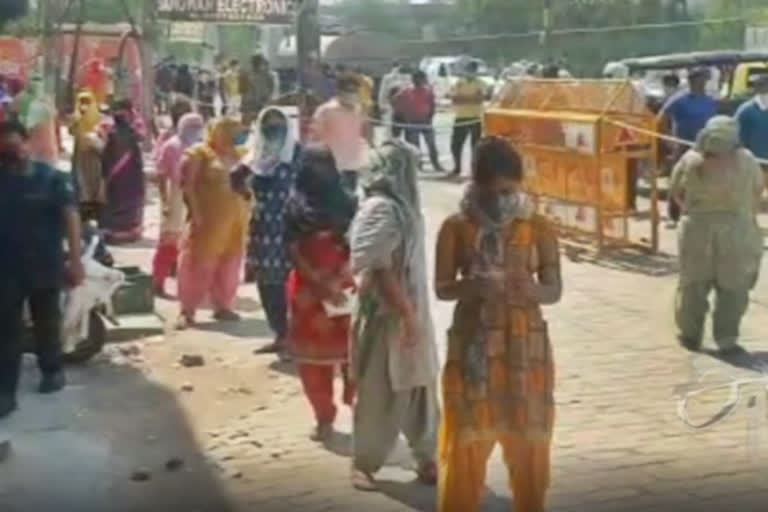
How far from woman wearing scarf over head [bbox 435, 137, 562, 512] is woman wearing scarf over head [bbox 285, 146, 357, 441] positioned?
1.43 meters

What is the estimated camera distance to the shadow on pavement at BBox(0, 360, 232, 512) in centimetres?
565

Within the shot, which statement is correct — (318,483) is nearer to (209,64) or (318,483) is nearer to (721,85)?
(721,85)

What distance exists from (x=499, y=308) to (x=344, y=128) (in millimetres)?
5807

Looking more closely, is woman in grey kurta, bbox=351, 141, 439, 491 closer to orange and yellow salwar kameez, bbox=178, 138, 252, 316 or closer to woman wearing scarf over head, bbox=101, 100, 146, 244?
orange and yellow salwar kameez, bbox=178, 138, 252, 316

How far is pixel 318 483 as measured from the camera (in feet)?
19.0

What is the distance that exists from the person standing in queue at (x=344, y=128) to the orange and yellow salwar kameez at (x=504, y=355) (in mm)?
5067

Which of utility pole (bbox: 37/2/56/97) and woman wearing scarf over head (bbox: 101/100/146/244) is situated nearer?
woman wearing scarf over head (bbox: 101/100/146/244)

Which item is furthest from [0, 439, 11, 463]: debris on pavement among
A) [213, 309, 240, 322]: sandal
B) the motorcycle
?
[213, 309, 240, 322]: sandal

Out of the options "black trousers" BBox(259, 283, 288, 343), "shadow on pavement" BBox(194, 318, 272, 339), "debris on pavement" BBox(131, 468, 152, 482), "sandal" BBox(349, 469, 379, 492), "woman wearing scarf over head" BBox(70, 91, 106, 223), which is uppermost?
"woman wearing scarf over head" BBox(70, 91, 106, 223)

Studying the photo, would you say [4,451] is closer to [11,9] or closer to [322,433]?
[322,433]

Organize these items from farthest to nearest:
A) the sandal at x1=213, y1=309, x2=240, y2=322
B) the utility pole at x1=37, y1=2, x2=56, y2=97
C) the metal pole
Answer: the utility pole at x1=37, y1=2, x2=56, y2=97, the metal pole, the sandal at x1=213, y1=309, x2=240, y2=322

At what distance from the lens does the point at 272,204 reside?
7922 mm

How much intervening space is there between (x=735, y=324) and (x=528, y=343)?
378 centimetres

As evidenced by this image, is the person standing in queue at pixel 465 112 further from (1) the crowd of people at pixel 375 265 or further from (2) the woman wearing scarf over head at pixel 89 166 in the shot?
(1) the crowd of people at pixel 375 265
